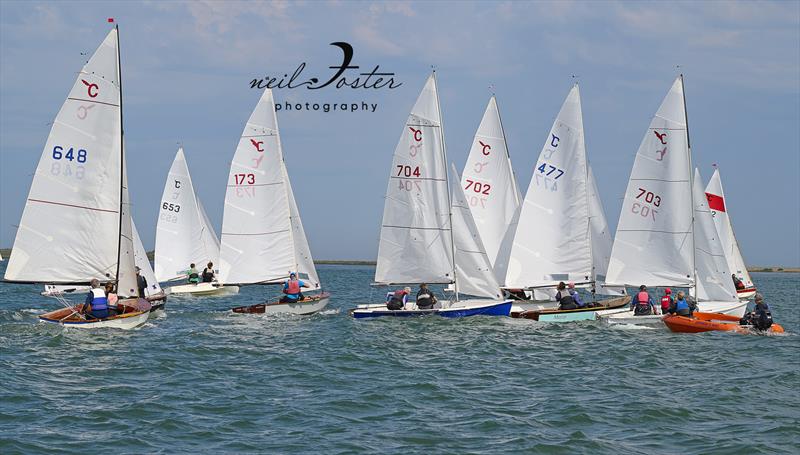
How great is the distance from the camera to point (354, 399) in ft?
57.0

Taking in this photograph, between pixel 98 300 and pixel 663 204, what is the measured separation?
57.9 ft

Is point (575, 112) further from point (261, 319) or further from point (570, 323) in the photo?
point (261, 319)

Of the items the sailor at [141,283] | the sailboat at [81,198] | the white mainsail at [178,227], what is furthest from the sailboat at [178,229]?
the sailboat at [81,198]

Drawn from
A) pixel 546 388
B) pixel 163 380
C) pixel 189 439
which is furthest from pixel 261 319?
pixel 189 439

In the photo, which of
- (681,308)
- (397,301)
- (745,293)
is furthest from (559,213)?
(745,293)

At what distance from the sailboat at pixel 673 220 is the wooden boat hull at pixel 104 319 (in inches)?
626

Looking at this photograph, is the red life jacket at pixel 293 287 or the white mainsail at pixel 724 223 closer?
the red life jacket at pixel 293 287

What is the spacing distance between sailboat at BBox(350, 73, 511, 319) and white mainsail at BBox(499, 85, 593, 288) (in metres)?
2.42

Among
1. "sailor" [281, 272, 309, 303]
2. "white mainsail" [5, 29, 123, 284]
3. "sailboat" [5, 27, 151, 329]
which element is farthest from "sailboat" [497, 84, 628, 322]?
"white mainsail" [5, 29, 123, 284]

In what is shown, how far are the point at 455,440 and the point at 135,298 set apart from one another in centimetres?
1592

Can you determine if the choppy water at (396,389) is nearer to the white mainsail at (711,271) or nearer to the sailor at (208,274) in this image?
the white mainsail at (711,271)

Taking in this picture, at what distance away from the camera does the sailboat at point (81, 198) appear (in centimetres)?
2519

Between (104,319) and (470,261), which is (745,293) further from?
(104,319)

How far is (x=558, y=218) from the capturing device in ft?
108
